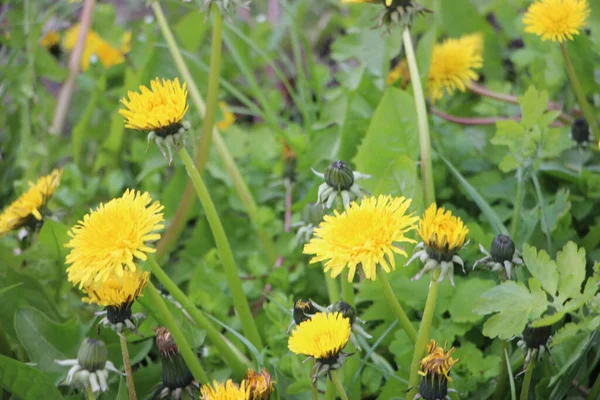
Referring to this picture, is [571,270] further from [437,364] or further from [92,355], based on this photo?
[92,355]

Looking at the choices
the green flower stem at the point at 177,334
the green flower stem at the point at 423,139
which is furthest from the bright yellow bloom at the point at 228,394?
the green flower stem at the point at 423,139

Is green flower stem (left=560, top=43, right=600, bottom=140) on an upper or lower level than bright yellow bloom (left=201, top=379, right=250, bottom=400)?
upper

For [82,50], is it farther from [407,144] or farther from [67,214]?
[407,144]

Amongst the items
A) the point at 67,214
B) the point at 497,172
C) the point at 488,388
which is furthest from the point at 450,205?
the point at 67,214

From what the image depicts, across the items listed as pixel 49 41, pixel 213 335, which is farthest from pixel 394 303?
pixel 49 41

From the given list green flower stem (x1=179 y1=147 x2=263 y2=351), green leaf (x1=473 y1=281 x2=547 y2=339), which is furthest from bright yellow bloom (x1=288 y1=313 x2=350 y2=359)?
green flower stem (x1=179 y1=147 x2=263 y2=351)

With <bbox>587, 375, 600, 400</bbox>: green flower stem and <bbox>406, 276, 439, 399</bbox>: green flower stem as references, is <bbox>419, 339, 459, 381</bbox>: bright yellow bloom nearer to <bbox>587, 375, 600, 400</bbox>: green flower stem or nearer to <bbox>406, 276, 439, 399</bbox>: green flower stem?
<bbox>406, 276, 439, 399</bbox>: green flower stem
